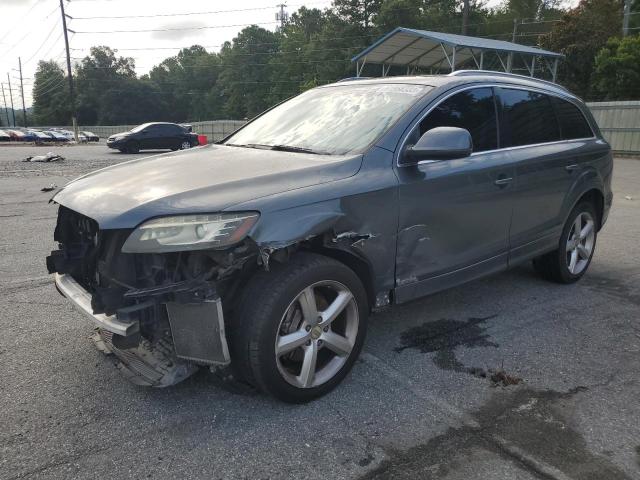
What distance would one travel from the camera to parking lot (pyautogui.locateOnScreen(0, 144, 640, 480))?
2.43m

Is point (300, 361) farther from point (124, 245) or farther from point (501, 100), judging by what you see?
point (501, 100)

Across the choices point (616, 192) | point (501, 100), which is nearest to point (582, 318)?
point (501, 100)

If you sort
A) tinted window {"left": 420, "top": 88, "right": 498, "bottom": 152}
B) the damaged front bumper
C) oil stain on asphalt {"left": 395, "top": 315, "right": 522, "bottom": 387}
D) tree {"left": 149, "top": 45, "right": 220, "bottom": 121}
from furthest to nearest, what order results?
1. tree {"left": 149, "top": 45, "right": 220, "bottom": 121}
2. tinted window {"left": 420, "top": 88, "right": 498, "bottom": 152}
3. oil stain on asphalt {"left": 395, "top": 315, "right": 522, "bottom": 387}
4. the damaged front bumper

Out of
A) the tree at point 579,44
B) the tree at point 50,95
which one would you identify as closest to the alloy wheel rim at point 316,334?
the tree at point 579,44

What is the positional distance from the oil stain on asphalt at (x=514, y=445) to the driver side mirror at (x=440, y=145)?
1.45 m

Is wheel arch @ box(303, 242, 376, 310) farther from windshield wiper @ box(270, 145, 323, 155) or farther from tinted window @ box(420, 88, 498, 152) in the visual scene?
tinted window @ box(420, 88, 498, 152)

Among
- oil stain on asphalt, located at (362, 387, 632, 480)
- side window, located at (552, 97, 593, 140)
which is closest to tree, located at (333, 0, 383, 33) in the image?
side window, located at (552, 97, 593, 140)

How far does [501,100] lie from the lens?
4070mm

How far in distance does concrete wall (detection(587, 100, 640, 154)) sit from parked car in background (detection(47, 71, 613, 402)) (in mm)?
19702

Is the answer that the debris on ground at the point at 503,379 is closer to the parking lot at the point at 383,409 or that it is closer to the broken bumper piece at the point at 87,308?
the parking lot at the point at 383,409

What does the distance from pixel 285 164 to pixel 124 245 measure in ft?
3.45

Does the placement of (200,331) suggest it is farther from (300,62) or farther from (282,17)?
(282,17)

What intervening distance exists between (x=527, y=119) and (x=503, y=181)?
78 centimetres

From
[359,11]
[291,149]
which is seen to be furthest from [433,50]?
[359,11]
